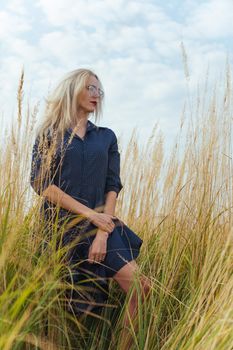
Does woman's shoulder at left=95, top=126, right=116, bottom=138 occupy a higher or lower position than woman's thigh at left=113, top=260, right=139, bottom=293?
higher

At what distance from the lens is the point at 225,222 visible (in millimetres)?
2691

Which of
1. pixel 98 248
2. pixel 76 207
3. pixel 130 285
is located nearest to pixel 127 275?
pixel 130 285

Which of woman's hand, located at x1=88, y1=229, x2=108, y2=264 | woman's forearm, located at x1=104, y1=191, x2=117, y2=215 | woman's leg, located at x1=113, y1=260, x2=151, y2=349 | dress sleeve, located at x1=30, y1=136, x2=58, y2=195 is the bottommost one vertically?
woman's leg, located at x1=113, y1=260, x2=151, y2=349

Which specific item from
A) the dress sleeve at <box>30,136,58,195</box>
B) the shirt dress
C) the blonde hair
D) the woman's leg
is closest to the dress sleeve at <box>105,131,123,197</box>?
the shirt dress

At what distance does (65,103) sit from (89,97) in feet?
0.38

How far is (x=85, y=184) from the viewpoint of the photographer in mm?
2580

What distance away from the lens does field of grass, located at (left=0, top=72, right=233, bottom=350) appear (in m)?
1.93

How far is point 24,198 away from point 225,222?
0.94 meters

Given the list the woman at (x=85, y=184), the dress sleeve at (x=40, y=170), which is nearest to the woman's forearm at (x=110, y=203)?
the woman at (x=85, y=184)

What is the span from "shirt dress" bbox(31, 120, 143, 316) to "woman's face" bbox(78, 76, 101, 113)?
8cm

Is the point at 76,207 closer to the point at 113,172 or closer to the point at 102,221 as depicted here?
the point at 102,221

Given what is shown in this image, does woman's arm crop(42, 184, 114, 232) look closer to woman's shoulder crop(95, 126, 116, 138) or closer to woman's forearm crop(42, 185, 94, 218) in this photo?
woman's forearm crop(42, 185, 94, 218)

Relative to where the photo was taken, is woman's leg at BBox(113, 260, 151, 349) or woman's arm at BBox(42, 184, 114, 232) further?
woman's arm at BBox(42, 184, 114, 232)

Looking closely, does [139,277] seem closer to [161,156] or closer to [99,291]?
[99,291]
